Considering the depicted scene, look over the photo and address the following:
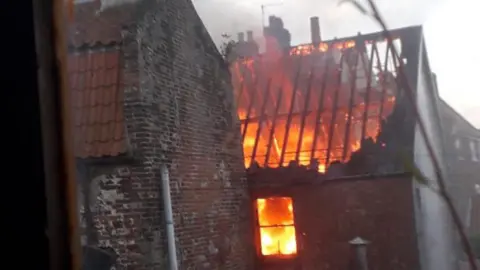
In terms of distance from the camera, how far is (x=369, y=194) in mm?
9031

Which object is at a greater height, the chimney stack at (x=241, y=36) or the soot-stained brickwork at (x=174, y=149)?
the chimney stack at (x=241, y=36)

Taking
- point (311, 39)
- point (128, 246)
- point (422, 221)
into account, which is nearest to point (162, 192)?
point (128, 246)

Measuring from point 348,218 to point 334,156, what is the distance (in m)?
1.08

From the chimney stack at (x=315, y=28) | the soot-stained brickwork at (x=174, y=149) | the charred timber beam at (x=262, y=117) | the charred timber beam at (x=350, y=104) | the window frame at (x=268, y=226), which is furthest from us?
the chimney stack at (x=315, y=28)

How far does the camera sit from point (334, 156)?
9.64 m

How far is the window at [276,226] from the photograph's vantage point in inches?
369

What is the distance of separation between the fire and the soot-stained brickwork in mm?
1289

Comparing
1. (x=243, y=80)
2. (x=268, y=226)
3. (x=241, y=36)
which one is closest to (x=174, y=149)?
(x=268, y=226)

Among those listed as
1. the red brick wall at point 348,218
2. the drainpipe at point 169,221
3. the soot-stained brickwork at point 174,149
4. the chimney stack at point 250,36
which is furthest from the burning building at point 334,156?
the drainpipe at point 169,221

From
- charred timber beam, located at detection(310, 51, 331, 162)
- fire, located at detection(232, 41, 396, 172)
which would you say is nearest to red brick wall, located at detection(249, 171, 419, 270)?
fire, located at detection(232, 41, 396, 172)

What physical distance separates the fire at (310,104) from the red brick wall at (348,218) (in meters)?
0.47

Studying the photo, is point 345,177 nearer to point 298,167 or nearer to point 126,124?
point 298,167

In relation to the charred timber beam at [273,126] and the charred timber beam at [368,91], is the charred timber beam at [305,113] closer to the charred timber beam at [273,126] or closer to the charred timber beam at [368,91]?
the charred timber beam at [273,126]

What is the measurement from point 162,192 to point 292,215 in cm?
337
